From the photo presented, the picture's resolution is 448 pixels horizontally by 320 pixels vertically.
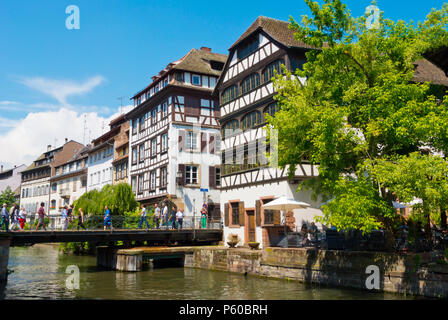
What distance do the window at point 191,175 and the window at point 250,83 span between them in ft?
31.3

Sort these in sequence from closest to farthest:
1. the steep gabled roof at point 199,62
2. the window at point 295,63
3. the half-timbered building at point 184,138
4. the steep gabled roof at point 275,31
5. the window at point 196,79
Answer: the window at point 295,63, the steep gabled roof at point 275,31, the half-timbered building at point 184,138, the window at point 196,79, the steep gabled roof at point 199,62

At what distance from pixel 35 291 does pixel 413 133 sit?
1402cm

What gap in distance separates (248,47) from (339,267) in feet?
48.1

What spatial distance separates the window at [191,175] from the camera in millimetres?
33300

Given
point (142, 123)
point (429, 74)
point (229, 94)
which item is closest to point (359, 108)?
point (429, 74)

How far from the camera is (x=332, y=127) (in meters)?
13.8

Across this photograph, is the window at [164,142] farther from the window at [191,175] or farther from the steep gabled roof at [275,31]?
the steep gabled roof at [275,31]

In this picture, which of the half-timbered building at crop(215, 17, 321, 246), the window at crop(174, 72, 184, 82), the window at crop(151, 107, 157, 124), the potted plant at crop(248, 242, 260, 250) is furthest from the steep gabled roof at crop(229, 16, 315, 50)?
the window at crop(151, 107, 157, 124)

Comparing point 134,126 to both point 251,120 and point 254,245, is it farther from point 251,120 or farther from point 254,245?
point 254,245

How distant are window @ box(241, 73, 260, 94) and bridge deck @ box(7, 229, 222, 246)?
902 centimetres

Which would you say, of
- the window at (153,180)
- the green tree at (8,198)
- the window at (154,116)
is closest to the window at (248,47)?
the window at (154,116)

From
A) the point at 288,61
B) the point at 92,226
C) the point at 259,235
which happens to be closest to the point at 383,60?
the point at 288,61

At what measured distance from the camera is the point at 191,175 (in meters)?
33.5
